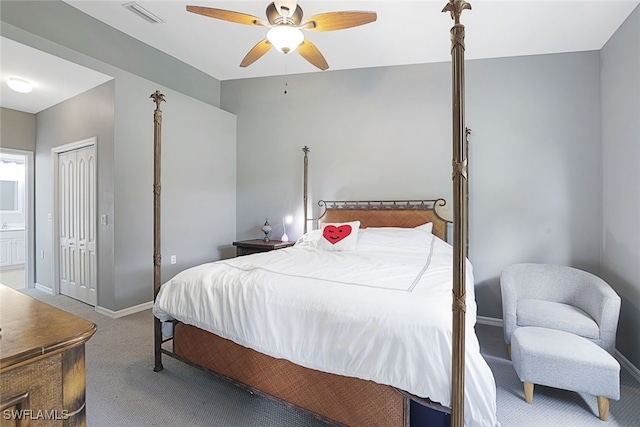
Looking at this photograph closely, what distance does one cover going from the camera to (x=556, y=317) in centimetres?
248

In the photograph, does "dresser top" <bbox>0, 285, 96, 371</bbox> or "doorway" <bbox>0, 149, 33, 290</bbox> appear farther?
"doorway" <bbox>0, 149, 33, 290</bbox>

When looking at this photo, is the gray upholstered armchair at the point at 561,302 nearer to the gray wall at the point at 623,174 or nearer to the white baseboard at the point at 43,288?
the gray wall at the point at 623,174

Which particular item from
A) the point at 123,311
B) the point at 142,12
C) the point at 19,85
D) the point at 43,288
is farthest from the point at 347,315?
the point at 43,288

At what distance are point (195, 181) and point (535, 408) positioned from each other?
447 centimetres

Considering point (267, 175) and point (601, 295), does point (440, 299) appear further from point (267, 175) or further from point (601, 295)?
point (267, 175)

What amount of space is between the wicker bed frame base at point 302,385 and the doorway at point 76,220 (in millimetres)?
2644

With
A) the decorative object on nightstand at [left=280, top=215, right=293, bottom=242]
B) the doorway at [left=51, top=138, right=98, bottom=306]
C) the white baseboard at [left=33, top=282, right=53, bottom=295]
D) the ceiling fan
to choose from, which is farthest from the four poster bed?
the white baseboard at [left=33, top=282, right=53, bottom=295]

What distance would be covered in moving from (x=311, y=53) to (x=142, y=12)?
202cm

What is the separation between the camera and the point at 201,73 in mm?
4801

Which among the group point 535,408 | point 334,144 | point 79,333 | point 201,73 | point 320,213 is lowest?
point 535,408

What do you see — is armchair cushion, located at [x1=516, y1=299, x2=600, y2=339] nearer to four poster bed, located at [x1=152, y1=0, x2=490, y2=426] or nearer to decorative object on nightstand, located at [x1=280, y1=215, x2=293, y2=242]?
four poster bed, located at [x1=152, y1=0, x2=490, y2=426]

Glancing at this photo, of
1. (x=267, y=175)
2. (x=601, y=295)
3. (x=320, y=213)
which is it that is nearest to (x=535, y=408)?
(x=601, y=295)

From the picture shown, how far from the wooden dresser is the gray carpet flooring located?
128 cm

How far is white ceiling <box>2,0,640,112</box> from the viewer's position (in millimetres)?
2816
